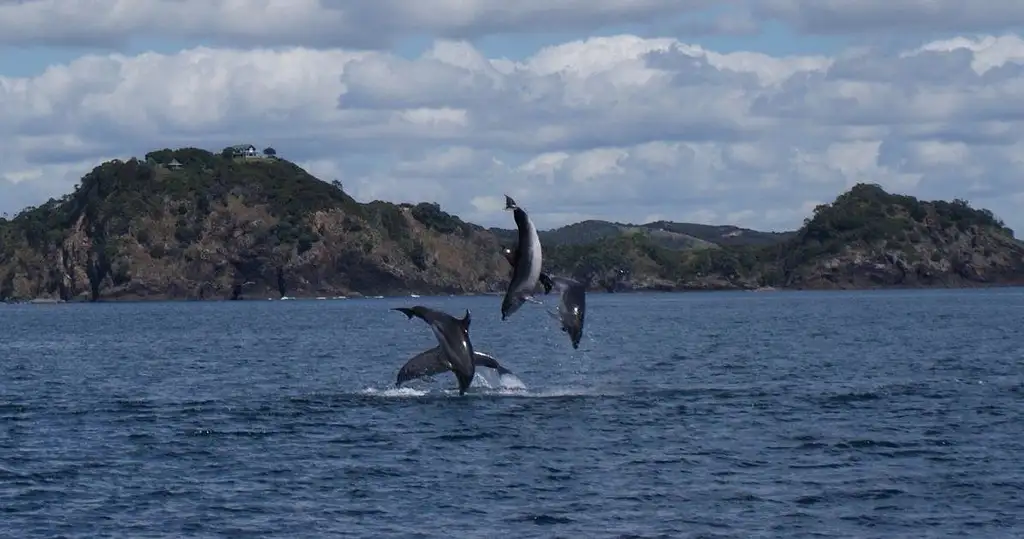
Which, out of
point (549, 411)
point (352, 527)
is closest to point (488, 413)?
point (549, 411)

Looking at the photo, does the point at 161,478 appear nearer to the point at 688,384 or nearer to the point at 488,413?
the point at 488,413

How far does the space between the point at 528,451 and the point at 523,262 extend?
32.3ft

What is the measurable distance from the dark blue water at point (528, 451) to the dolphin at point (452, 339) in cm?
177

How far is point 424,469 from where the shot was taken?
38781 mm

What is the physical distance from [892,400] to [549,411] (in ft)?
43.0

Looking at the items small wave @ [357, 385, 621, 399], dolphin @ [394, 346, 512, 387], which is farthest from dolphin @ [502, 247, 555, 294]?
small wave @ [357, 385, 621, 399]

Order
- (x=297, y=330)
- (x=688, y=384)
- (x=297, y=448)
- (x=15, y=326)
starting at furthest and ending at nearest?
(x=15, y=326)
(x=297, y=330)
(x=688, y=384)
(x=297, y=448)

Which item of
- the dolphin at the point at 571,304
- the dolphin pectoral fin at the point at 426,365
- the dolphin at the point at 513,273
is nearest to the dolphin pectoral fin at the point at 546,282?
the dolphin at the point at 513,273

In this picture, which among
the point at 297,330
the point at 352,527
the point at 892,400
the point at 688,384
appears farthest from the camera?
the point at 297,330

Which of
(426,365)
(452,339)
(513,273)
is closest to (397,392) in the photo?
(426,365)

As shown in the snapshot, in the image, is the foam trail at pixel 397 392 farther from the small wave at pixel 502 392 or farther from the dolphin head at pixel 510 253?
the dolphin head at pixel 510 253

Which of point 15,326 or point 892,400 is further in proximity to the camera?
point 15,326

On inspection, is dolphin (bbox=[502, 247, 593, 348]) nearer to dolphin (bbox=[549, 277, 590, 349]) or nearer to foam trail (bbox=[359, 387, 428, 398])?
dolphin (bbox=[549, 277, 590, 349])

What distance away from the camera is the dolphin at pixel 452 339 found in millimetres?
45188
